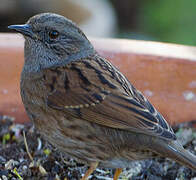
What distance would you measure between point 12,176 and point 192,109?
1.57 m

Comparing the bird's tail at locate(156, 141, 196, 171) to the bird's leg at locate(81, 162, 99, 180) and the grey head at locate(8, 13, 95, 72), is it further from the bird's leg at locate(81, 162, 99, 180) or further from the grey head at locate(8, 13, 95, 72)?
the grey head at locate(8, 13, 95, 72)

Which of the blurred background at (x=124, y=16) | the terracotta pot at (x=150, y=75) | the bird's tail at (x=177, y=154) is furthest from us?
the blurred background at (x=124, y=16)

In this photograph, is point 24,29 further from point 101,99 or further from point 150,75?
point 150,75

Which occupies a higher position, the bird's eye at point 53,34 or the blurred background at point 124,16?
the bird's eye at point 53,34

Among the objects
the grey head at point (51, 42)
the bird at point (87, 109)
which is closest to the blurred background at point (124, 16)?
the grey head at point (51, 42)

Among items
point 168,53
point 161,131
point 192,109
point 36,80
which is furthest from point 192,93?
point 36,80

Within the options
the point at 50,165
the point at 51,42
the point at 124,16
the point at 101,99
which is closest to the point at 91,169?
the point at 50,165

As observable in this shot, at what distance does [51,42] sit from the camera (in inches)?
137

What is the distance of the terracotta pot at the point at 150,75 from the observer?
398 cm

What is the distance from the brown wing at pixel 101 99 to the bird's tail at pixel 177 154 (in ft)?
0.20

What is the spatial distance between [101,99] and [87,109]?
11 centimetres

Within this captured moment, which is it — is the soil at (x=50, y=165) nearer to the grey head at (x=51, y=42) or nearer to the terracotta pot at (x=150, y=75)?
the terracotta pot at (x=150, y=75)

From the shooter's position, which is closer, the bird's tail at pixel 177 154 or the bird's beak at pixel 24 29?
the bird's tail at pixel 177 154

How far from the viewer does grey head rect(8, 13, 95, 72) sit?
338 centimetres
